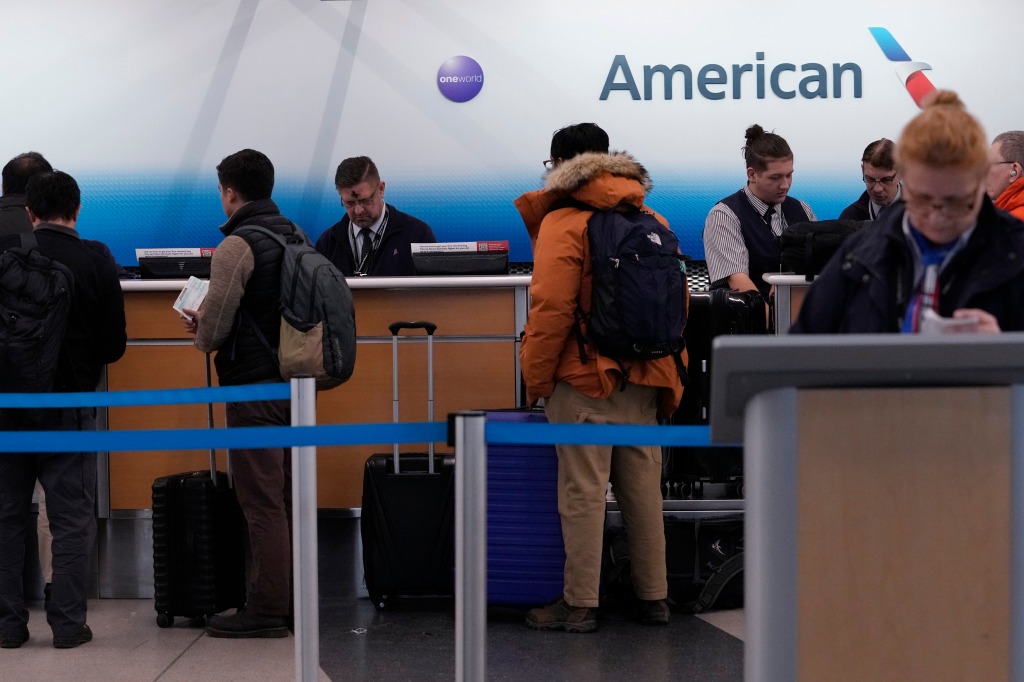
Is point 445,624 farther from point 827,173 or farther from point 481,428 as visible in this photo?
point 827,173

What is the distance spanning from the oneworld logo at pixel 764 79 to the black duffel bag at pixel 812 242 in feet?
9.17

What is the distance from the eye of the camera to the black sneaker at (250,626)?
163 inches

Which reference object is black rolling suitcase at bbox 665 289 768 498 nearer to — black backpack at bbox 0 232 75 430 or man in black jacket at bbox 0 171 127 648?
man in black jacket at bbox 0 171 127 648

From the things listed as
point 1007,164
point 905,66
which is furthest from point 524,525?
point 905,66

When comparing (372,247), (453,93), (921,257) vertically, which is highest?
(453,93)

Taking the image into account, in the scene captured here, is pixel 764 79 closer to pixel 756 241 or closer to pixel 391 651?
pixel 756 241

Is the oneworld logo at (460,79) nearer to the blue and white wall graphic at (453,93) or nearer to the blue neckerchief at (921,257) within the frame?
the blue and white wall graphic at (453,93)

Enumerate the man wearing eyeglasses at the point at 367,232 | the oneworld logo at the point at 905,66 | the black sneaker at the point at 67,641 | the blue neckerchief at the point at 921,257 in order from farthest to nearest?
the oneworld logo at the point at 905,66 → the man wearing eyeglasses at the point at 367,232 → the black sneaker at the point at 67,641 → the blue neckerchief at the point at 921,257

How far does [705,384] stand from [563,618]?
40.2 inches

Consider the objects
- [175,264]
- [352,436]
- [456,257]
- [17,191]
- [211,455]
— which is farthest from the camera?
[175,264]

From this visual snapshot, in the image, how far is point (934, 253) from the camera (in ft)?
6.31

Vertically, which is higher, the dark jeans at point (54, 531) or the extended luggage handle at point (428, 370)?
the extended luggage handle at point (428, 370)

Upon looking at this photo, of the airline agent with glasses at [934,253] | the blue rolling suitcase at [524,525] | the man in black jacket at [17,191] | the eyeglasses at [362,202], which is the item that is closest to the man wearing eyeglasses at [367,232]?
the eyeglasses at [362,202]

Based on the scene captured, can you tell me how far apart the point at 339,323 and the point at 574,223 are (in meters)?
0.84
